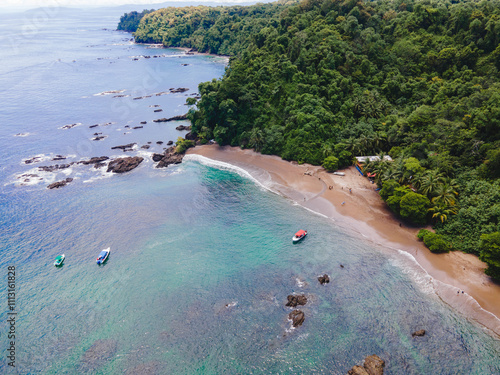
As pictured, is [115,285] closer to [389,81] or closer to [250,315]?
[250,315]

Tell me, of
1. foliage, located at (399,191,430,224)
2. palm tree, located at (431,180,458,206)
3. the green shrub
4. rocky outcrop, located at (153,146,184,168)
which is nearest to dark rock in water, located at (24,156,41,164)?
rocky outcrop, located at (153,146,184,168)

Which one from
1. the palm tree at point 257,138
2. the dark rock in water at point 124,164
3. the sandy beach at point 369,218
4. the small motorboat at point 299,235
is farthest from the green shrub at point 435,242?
the dark rock in water at point 124,164

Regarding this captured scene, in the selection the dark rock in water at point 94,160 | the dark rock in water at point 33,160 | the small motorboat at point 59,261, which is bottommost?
the dark rock in water at point 33,160

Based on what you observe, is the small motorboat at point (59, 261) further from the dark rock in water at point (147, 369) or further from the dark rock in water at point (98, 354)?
the dark rock in water at point (147, 369)

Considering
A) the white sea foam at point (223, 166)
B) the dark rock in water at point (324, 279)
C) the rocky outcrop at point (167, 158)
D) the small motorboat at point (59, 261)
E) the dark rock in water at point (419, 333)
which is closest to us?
the dark rock in water at point (419, 333)

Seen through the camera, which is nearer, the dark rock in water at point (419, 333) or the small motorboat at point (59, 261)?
the dark rock in water at point (419, 333)

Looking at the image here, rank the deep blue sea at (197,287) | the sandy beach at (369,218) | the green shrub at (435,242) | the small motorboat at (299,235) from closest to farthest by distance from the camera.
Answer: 1. the deep blue sea at (197,287)
2. the sandy beach at (369,218)
3. the green shrub at (435,242)
4. the small motorboat at (299,235)
